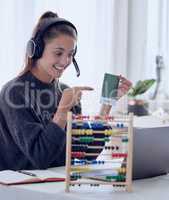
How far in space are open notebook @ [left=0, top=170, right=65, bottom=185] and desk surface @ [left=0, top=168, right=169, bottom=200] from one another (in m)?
0.03

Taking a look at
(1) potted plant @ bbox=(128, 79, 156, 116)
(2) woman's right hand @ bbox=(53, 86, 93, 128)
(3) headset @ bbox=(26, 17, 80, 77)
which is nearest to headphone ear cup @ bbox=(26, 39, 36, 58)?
(3) headset @ bbox=(26, 17, 80, 77)

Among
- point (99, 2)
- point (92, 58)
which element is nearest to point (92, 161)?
Answer: point (92, 58)

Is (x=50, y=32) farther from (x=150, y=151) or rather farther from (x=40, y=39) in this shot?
(x=150, y=151)

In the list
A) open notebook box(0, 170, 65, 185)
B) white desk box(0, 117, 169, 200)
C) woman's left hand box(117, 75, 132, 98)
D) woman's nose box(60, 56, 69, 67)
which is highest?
woman's nose box(60, 56, 69, 67)

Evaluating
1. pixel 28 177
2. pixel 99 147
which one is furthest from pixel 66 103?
pixel 28 177

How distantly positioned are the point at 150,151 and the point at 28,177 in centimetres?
36

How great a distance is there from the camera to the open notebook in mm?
1282

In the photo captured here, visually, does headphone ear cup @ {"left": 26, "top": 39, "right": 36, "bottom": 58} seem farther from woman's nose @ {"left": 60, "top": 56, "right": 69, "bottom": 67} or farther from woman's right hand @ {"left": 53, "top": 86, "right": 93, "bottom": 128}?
woman's right hand @ {"left": 53, "top": 86, "right": 93, "bottom": 128}

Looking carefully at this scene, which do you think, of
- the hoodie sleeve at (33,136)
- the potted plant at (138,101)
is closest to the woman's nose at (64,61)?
the hoodie sleeve at (33,136)

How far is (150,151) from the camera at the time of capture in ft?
4.40

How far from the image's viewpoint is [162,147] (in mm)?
1395

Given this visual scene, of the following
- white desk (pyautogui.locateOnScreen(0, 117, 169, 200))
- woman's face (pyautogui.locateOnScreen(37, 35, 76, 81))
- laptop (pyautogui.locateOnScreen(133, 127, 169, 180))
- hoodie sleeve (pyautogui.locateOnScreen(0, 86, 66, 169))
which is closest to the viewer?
white desk (pyautogui.locateOnScreen(0, 117, 169, 200))

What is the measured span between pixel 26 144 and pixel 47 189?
0.38 m

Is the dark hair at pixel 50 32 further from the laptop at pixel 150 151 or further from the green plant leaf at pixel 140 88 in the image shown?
the green plant leaf at pixel 140 88
